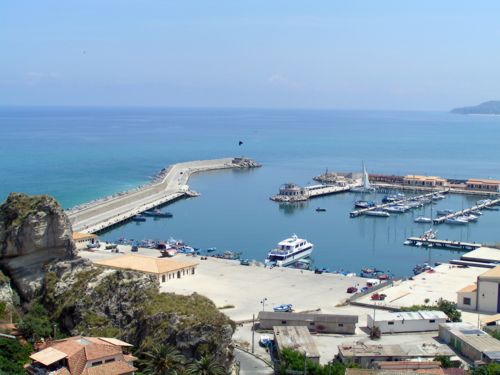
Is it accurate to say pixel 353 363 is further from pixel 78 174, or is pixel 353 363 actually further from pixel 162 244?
pixel 78 174

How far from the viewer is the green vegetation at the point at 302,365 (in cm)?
2527

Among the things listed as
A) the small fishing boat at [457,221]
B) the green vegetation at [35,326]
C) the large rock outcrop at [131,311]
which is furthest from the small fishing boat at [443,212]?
the green vegetation at [35,326]

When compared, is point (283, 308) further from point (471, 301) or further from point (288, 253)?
point (288, 253)

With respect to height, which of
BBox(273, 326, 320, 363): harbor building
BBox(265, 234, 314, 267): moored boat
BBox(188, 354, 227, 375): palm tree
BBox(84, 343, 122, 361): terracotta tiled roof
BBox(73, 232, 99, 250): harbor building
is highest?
BBox(84, 343, 122, 361): terracotta tiled roof

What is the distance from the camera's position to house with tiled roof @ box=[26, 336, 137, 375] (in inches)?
875

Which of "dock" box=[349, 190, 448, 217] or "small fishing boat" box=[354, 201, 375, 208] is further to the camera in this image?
"small fishing boat" box=[354, 201, 375, 208]

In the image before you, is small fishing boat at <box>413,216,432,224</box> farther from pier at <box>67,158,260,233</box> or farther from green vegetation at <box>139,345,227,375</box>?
green vegetation at <box>139,345,227,375</box>

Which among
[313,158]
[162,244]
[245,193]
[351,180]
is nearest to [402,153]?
[313,158]

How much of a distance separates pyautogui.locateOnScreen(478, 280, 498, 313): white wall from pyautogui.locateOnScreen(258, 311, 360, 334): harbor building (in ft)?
28.3

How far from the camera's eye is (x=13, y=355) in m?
Answer: 23.5

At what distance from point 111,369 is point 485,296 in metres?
22.2

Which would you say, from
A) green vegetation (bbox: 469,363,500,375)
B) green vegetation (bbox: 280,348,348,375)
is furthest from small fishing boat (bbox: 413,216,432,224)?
green vegetation (bbox: 280,348,348,375)

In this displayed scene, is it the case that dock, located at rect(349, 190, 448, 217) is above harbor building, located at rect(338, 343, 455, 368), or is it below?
below

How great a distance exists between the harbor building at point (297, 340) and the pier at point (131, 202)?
35.1 metres
